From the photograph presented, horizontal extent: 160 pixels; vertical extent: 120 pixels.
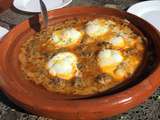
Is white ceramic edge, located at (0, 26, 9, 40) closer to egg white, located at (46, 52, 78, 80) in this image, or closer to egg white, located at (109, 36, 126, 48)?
egg white, located at (46, 52, 78, 80)

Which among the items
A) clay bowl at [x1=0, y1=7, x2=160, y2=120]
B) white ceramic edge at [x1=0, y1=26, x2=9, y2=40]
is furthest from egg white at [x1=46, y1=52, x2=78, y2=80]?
white ceramic edge at [x1=0, y1=26, x2=9, y2=40]

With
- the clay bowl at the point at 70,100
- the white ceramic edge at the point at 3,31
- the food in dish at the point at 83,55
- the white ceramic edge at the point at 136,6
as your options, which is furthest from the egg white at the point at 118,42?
the white ceramic edge at the point at 3,31

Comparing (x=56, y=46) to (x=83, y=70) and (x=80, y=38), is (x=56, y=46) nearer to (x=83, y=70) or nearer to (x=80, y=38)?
(x=80, y=38)

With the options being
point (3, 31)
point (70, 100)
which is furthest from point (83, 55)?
point (3, 31)

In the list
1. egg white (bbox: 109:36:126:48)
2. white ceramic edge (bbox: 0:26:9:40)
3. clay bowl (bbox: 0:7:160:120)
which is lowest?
white ceramic edge (bbox: 0:26:9:40)

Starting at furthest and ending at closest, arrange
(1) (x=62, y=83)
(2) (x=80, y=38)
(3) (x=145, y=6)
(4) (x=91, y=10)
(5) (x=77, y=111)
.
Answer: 1. (3) (x=145, y=6)
2. (4) (x=91, y=10)
3. (2) (x=80, y=38)
4. (1) (x=62, y=83)
5. (5) (x=77, y=111)

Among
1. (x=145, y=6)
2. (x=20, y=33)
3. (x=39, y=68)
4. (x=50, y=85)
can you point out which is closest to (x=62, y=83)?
(x=50, y=85)
